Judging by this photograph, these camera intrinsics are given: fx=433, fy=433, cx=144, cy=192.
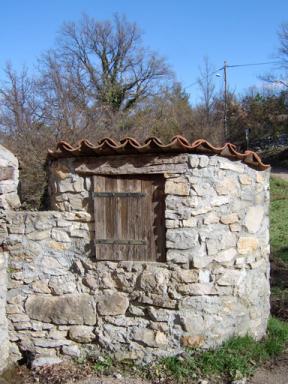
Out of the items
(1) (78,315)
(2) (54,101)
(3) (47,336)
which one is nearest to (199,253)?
(1) (78,315)

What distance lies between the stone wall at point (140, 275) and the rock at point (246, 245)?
12mm

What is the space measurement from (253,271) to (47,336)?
2.40 meters

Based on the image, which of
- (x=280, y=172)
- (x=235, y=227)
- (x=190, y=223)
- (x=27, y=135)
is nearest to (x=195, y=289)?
(x=190, y=223)

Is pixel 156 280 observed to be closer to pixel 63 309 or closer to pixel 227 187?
pixel 63 309

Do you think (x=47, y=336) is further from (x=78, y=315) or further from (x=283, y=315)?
Answer: (x=283, y=315)

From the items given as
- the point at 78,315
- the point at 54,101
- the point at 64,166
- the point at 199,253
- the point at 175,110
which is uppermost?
the point at 175,110

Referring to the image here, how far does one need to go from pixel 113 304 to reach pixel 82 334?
0.48 metres

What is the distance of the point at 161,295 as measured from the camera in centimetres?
445

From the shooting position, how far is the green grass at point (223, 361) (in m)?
4.30

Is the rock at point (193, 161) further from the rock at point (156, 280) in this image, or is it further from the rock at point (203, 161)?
the rock at point (156, 280)

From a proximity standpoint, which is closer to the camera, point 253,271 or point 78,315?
point 78,315

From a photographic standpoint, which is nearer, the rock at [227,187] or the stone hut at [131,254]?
the stone hut at [131,254]

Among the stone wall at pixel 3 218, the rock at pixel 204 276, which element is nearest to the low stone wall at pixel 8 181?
the stone wall at pixel 3 218

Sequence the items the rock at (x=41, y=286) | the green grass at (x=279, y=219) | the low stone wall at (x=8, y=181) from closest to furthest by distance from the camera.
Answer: the low stone wall at (x=8, y=181), the rock at (x=41, y=286), the green grass at (x=279, y=219)
